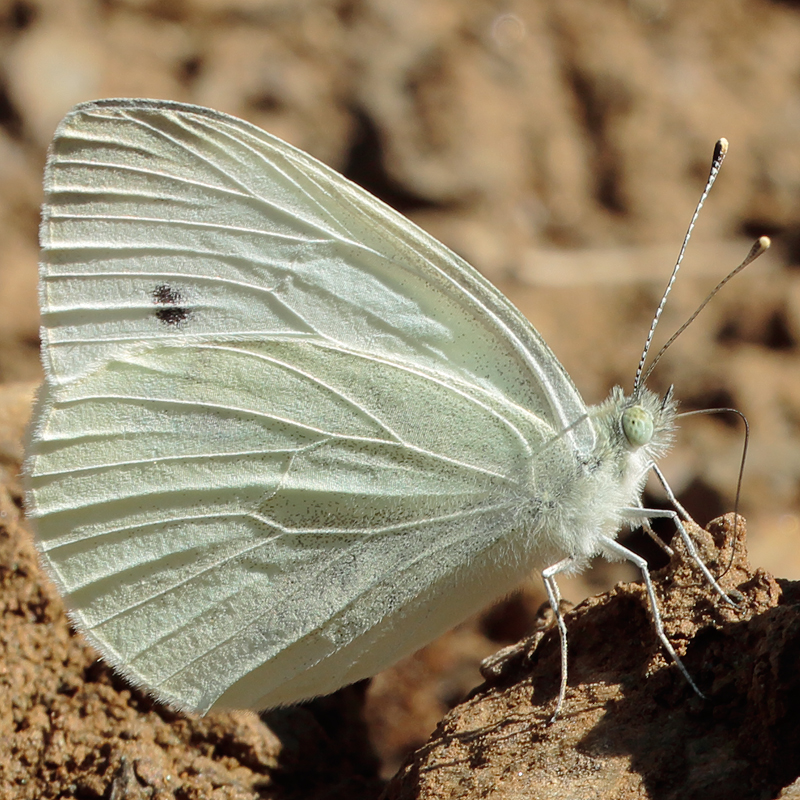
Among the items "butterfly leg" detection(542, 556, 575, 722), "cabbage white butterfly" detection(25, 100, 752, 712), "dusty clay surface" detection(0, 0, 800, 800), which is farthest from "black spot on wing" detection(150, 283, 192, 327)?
"butterfly leg" detection(542, 556, 575, 722)

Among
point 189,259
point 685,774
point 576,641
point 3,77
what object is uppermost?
point 3,77

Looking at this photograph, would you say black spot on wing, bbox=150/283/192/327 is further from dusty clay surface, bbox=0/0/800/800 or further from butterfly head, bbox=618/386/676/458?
butterfly head, bbox=618/386/676/458

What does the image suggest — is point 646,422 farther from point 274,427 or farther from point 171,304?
point 171,304

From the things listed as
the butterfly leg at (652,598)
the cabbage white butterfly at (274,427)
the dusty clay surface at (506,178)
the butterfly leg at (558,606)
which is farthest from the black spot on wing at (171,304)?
the butterfly leg at (652,598)

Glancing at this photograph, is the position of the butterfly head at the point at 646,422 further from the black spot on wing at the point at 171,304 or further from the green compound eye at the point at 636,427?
the black spot on wing at the point at 171,304

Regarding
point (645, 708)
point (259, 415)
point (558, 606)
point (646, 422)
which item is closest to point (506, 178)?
point (646, 422)

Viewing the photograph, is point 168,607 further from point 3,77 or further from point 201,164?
point 3,77

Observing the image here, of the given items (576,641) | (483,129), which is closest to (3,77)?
(483,129)
